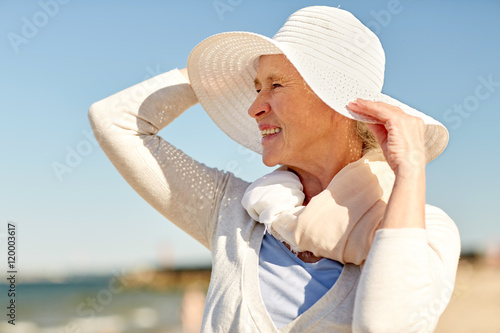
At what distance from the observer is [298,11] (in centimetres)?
226

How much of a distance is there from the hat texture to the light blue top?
1.78ft

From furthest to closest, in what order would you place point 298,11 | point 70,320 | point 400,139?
point 70,320
point 298,11
point 400,139

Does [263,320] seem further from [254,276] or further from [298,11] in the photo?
[298,11]

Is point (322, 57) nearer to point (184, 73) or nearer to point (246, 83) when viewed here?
point (246, 83)

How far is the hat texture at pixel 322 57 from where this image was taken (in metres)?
2.00

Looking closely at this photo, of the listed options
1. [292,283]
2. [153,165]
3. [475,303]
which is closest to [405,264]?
[292,283]

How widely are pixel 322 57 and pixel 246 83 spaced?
0.59 metres

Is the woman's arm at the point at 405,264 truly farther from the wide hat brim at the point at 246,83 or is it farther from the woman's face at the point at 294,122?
the woman's face at the point at 294,122

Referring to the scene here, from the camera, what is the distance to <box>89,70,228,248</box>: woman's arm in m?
2.22

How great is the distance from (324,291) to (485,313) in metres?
14.2

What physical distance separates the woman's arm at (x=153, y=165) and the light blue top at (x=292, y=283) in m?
0.37

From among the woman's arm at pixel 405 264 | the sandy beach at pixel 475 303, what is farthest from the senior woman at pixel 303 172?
the sandy beach at pixel 475 303

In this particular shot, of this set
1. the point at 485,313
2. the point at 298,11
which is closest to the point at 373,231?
the point at 298,11

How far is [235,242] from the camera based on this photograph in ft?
6.86
